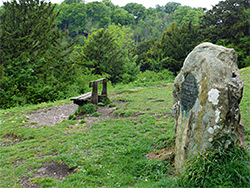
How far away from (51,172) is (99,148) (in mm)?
1290

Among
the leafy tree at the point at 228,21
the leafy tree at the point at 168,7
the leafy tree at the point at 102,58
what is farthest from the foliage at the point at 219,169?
the leafy tree at the point at 168,7

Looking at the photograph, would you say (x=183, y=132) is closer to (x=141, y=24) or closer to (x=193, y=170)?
(x=193, y=170)

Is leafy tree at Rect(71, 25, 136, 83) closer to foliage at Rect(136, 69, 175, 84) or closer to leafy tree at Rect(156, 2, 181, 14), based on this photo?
foliage at Rect(136, 69, 175, 84)

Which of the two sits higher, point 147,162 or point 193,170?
point 193,170

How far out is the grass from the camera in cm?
413

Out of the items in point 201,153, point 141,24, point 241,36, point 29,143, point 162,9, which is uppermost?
point 162,9

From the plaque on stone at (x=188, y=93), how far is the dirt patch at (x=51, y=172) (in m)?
2.68

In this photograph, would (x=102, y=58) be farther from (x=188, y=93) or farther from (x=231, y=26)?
(x=188, y=93)

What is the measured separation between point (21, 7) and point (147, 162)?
14810mm

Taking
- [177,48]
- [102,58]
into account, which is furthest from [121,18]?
[102,58]

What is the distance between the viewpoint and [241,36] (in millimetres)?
18344

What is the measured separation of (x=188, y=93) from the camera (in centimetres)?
393

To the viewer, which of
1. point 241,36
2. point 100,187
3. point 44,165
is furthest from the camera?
point 241,36

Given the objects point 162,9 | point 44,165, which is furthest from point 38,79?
point 162,9
